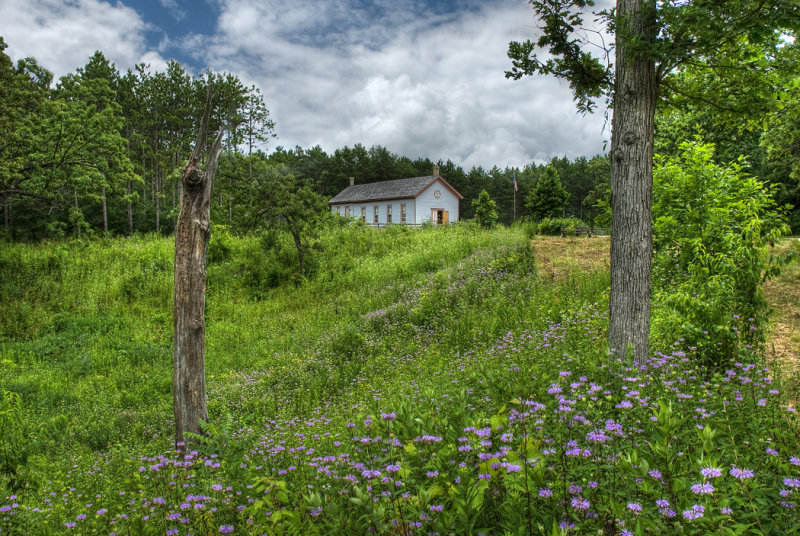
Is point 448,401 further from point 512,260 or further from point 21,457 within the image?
point 512,260

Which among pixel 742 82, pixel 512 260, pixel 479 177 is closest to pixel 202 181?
pixel 742 82

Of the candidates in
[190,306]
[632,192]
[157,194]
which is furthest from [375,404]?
[157,194]

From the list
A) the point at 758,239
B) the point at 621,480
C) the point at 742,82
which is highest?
the point at 742,82

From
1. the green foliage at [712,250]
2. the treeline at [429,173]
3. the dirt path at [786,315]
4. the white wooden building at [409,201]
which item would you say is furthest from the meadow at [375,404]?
the treeline at [429,173]

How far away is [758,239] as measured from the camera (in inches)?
191

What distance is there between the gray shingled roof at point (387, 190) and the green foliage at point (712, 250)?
34.2 meters

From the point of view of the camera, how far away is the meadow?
1.83 meters

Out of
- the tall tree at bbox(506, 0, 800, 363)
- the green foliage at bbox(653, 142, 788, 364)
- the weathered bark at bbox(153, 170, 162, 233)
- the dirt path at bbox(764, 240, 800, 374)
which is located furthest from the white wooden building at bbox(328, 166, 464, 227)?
the tall tree at bbox(506, 0, 800, 363)

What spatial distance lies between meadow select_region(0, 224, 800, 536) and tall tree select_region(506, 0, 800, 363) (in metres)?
0.66

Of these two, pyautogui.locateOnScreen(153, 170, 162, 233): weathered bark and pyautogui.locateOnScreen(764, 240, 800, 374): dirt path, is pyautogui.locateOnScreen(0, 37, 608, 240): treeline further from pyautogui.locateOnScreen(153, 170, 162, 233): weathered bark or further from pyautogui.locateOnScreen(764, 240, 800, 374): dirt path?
pyautogui.locateOnScreen(764, 240, 800, 374): dirt path

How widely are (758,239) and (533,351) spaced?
2826 mm

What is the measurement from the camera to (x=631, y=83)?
4.18m

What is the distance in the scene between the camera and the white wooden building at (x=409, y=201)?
132 feet

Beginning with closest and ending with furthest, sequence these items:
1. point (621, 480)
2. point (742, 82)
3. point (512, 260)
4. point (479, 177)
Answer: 1. point (621, 480)
2. point (742, 82)
3. point (512, 260)
4. point (479, 177)
